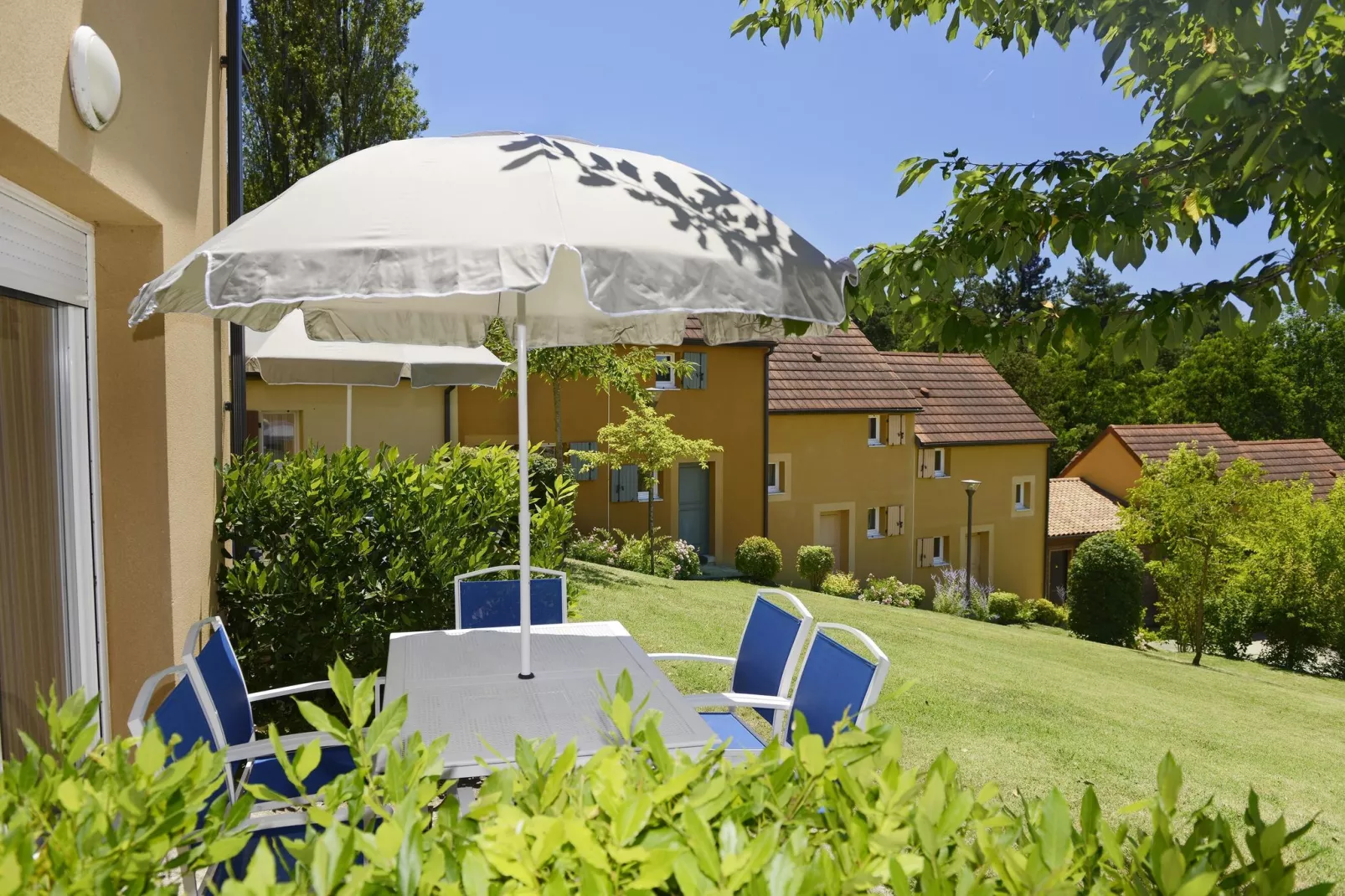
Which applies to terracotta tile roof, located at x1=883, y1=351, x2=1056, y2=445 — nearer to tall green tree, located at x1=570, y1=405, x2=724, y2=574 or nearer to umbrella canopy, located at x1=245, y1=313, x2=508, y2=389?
tall green tree, located at x1=570, y1=405, x2=724, y2=574

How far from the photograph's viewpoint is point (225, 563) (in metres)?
5.97

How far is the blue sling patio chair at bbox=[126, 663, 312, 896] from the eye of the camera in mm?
2365

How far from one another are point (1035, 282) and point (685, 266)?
6754cm

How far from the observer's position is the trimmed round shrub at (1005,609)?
2608 centimetres

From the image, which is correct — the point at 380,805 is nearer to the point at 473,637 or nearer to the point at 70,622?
the point at 473,637

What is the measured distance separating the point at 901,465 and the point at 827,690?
83.6 feet

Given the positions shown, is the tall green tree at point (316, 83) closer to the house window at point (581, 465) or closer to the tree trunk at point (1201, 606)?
the house window at point (581, 465)

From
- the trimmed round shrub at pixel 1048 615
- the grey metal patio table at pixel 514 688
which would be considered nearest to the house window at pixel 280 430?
the grey metal patio table at pixel 514 688

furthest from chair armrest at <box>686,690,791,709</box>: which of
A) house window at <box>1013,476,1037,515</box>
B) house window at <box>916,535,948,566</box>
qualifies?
house window at <box>1013,476,1037,515</box>

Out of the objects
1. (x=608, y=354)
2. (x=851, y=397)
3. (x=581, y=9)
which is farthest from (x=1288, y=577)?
(x=581, y=9)

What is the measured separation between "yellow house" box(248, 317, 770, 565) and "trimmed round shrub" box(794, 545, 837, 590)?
5.01 feet

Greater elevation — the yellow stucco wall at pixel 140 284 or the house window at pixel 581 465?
the yellow stucco wall at pixel 140 284

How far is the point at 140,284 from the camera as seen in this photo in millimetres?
4191

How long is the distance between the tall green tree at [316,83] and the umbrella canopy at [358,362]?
45.6 ft
